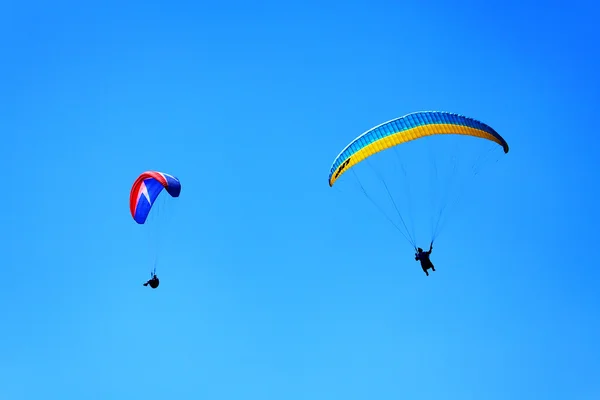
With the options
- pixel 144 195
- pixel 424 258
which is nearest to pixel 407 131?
pixel 424 258

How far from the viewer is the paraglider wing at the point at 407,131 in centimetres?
2517

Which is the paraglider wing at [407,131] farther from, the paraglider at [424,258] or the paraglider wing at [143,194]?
the paraglider wing at [143,194]

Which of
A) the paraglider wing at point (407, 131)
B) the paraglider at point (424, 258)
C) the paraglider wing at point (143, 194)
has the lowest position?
the paraglider at point (424, 258)

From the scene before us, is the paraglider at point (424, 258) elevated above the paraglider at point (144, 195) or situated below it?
below

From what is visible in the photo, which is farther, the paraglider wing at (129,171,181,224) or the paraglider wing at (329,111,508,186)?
the paraglider wing at (129,171,181,224)

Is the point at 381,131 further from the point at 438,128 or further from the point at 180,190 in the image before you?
the point at 180,190

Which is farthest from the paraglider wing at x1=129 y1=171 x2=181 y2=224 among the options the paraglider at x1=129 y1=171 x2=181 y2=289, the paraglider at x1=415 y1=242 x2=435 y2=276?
the paraglider at x1=415 y1=242 x2=435 y2=276

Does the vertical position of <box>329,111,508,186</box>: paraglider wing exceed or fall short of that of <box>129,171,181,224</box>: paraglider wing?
it falls short

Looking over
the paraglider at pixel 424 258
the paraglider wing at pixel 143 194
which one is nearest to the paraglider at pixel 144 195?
the paraglider wing at pixel 143 194

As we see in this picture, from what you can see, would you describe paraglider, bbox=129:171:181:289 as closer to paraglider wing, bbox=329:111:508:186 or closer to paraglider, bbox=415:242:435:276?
paraglider wing, bbox=329:111:508:186

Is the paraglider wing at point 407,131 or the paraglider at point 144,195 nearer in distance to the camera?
the paraglider wing at point 407,131

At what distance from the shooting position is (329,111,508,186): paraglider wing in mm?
25172

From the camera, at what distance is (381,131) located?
25266 millimetres

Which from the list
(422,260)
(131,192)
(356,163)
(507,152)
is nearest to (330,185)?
(356,163)
